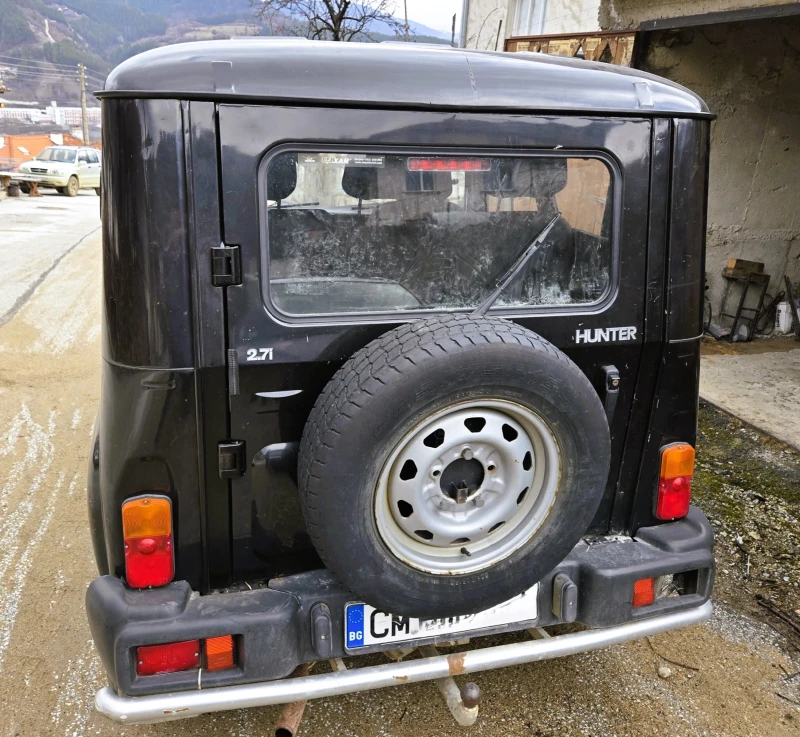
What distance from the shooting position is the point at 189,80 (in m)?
1.93

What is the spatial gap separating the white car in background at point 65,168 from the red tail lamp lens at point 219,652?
23.8 metres

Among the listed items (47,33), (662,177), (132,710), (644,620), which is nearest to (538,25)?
(662,177)

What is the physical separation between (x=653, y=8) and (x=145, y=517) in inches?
252

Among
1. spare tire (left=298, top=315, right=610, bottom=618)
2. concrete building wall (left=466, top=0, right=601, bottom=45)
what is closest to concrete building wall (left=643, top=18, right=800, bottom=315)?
concrete building wall (left=466, top=0, right=601, bottom=45)

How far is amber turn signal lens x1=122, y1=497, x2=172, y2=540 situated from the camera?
2129mm

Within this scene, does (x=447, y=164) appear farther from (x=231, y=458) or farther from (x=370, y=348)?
(x=231, y=458)

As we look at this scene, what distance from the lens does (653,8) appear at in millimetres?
6500

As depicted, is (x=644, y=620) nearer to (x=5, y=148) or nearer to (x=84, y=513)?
(x=84, y=513)

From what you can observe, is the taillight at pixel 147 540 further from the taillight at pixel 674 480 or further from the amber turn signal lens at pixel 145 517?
the taillight at pixel 674 480

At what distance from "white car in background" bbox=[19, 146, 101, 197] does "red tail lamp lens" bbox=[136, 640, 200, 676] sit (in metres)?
23.8

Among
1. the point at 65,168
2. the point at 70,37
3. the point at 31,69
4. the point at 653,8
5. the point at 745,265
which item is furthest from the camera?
the point at 70,37

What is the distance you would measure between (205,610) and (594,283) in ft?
5.21

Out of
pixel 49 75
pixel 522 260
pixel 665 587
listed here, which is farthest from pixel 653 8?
pixel 49 75

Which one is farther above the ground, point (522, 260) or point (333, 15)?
point (333, 15)
